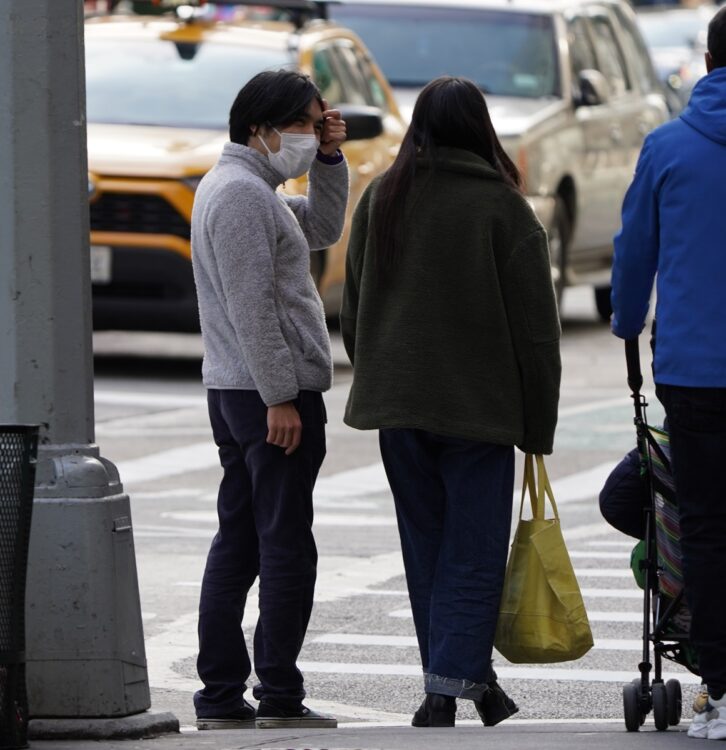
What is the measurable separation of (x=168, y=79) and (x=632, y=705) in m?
9.75

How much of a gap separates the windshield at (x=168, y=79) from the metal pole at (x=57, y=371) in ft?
28.6

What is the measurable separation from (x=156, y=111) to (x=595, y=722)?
29.7 ft

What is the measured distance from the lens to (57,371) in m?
5.63

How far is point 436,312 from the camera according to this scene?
5.87m

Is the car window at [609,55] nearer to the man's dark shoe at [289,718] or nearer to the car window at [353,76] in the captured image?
the car window at [353,76]

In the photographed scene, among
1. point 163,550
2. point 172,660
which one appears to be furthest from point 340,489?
point 172,660

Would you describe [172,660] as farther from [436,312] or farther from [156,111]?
[156,111]

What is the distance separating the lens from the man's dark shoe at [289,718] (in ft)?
19.9

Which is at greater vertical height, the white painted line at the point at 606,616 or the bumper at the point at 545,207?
the bumper at the point at 545,207

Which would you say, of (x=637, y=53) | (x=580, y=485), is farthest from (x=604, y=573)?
(x=637, y=53)

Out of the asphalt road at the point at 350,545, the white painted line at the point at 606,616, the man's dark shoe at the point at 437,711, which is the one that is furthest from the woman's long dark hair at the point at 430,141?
the white painted line at the point at 606,616

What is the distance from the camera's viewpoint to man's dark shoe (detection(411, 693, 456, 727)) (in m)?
5.94

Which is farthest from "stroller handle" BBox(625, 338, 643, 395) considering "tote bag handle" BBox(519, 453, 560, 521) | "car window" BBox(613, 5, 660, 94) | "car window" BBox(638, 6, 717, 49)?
"car window" BBox(638, 6, 717, 49)

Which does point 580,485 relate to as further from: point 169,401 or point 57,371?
point 57,371
